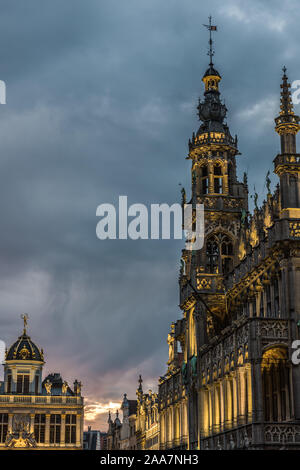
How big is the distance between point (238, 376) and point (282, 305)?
5170 millimetres

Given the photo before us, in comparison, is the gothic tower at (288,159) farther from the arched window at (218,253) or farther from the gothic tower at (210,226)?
the arched window at (218,253)

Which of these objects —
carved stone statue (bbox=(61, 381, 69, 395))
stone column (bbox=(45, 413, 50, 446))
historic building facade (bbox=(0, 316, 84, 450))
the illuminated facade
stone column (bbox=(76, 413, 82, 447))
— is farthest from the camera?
carved stone statue (bbox=(61, 381, 69, 395))

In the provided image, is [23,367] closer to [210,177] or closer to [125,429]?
[125,429]

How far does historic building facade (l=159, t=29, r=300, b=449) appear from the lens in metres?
43.3

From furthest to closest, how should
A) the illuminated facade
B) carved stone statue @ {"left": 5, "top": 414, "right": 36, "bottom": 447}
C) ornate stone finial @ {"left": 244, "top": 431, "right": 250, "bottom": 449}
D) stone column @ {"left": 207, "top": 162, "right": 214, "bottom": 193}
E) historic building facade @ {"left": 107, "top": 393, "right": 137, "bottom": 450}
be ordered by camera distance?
historic building facade @ {"left": 107, "top": 393, "right": 137, "bottom": 450}, carved stone statue @ {"left": 5, "top": 414, "right": 36, "bottom": 447}, the illuminated facade, stone column @ {"left": 207, "top": 162, "right": 214, "bottom": 193}, ornate stone finial @ {"left": 244, "top": 431, "right": 250, "bottom": 449}

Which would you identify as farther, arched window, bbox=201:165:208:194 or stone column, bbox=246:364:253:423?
arched window, bbox=201:165:208:194

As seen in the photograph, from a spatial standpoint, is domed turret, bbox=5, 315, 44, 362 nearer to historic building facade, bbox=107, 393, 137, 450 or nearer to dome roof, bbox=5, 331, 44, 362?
dome roof, bbox=5, 331, 44, 362

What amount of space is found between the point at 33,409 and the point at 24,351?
9624 mm

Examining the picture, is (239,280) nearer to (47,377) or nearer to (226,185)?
(226,185)

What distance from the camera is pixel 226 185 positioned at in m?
62.6

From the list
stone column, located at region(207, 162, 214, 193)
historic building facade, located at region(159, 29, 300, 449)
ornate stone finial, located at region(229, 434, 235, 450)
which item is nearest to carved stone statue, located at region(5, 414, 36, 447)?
historic building facade, located at region(159, 29, 300, 449)

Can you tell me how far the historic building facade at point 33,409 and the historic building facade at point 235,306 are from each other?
39.1 meters

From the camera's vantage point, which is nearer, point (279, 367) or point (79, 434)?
point (279, 367)
